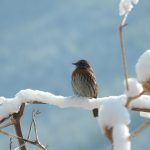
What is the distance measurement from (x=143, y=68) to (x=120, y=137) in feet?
0.88

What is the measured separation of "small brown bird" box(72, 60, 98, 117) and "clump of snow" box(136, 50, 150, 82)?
242 inches

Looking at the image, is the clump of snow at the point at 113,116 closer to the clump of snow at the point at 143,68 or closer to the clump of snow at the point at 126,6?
the clump of snow at the point at 143,68

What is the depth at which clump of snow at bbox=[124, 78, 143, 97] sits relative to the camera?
102 centimetres

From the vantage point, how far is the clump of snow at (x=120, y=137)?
89 cm

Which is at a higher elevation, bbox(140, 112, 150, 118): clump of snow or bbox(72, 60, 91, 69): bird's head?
bbox(72, 60, 91, 69): bird's head

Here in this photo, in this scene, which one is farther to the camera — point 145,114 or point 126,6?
point 145,114

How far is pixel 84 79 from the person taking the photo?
7.77 metres

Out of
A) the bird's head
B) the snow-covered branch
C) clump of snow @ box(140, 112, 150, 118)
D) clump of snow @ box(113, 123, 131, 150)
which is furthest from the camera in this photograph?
the bird's head

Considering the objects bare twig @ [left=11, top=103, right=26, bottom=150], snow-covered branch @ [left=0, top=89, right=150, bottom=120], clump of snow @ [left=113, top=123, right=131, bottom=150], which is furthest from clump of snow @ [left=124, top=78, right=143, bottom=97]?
bare twig @ [left=11, top=103, right=26, bottom=150]

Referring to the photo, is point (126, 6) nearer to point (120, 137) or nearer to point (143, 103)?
point (120, 137)

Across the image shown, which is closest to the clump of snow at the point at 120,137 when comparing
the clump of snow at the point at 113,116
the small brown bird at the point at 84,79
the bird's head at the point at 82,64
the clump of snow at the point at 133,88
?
the clump of snow at the point at 113,116

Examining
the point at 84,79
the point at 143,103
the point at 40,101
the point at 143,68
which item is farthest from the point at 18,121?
the point at 84,79

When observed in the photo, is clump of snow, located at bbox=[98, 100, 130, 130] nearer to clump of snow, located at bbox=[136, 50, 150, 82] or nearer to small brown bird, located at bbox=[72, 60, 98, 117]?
clump of snow, located at bbox=[136, 50, 150, 82]

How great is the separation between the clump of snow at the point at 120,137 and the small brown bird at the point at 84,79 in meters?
6.42
